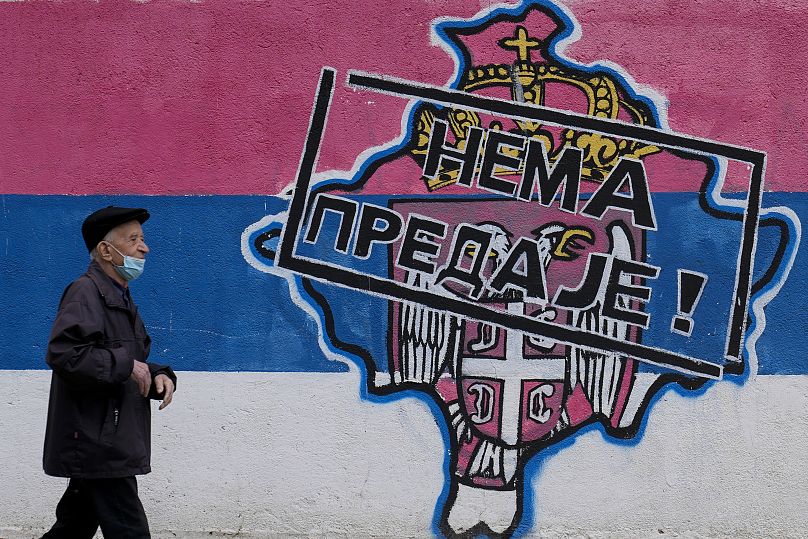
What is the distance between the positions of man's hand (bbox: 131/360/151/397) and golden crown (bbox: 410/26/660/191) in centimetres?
186

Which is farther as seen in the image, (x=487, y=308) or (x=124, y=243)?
(x=487, y=308)

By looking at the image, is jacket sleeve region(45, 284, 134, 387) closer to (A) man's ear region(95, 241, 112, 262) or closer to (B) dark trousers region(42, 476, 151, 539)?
(A) man's ear region(95, 241, 112, 262)

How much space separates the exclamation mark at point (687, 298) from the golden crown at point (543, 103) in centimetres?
67

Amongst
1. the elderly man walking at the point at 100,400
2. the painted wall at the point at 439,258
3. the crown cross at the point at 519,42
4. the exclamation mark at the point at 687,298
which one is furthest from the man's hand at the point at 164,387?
the exclamation mark at the point at 687,298

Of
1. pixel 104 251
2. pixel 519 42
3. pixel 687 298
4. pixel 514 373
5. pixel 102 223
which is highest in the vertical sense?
pixel 519 42

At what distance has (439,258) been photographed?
15.8 feet

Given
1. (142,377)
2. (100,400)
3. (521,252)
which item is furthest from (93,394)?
(521,252)

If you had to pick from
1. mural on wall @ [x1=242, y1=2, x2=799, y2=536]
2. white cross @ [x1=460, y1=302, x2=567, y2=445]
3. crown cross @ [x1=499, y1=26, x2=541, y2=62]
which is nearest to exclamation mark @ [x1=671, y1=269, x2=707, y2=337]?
mural on wall @ [x1=242, y1=2, x2=799, y2=536]

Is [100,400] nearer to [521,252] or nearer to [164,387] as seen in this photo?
[164,387]

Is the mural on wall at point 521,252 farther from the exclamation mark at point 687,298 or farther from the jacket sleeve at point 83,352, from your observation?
the jacket sleeve at point 83,352

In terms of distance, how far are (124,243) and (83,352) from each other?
0.53 metres

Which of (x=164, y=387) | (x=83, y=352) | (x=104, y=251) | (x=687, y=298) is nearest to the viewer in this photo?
(x=83, y=352)

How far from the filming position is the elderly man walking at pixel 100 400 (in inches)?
136

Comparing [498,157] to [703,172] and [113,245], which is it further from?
[113,245]
